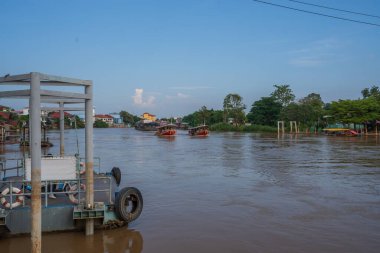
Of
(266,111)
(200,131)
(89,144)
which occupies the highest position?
(266,111)

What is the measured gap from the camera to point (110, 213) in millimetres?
8242

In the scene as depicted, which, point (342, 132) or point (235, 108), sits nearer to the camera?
point (342, 132)

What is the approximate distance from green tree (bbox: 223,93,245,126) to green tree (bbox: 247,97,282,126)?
704 centimetres

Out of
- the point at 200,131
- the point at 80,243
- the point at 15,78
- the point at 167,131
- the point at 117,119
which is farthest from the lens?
the point at 117,119

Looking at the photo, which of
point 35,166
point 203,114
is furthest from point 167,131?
point 35,166

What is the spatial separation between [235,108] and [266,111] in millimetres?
12139

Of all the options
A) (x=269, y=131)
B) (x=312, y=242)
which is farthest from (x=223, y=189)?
(x=269, y=131)

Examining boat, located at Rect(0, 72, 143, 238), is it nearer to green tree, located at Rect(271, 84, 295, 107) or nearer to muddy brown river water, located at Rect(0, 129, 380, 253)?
muddy brown river water, located at Rect(0, 129, 380, 253)

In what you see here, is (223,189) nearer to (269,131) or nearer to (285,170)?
(285,170)

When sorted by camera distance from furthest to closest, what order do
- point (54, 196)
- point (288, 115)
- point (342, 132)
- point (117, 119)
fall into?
point (117, 119) < point (288, 115) < point (342, 132) < point (54, 196)

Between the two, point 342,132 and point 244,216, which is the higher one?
point 342,132

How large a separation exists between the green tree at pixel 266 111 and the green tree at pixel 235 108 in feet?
23.1

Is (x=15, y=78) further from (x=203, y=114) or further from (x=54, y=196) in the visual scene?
(x=203, y=114)

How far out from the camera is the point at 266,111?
83250 mm
